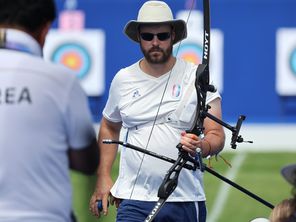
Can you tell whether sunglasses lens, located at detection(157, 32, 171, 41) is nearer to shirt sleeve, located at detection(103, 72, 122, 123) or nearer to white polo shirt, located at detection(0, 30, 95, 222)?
shirt sleeve, located at detection(103, 72, 122, 123)

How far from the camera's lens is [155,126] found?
6.09m

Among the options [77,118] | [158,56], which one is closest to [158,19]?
[158,56]

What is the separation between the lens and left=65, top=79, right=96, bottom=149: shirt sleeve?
3.97m

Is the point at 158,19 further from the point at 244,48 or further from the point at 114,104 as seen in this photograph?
the point at 244,48

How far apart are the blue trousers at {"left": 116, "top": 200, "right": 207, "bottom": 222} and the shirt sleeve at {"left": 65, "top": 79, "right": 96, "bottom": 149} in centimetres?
207

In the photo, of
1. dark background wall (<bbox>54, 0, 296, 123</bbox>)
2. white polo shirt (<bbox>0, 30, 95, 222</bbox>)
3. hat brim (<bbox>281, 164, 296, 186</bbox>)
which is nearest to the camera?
white polo shirt (<bbox>0, 30, 95, 222</bbox>)

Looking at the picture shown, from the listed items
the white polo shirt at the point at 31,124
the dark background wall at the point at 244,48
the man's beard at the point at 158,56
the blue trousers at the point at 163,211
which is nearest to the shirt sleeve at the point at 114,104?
the man's beard at the point at 158,56

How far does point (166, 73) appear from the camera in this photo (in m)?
6.19

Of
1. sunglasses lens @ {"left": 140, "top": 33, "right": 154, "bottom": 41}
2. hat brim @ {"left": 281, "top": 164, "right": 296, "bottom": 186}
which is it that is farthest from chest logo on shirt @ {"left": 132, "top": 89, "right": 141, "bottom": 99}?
hat brim @ {"left": 281, "top": 164, "right": 296, "bottom": 186}

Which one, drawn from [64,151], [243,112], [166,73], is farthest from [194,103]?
[243,112]

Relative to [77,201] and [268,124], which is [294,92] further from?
[77,201]

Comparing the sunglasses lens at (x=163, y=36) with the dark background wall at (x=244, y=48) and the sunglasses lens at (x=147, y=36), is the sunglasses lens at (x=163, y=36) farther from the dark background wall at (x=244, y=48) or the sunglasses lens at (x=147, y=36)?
the dark background wall at (x=244, y=48)

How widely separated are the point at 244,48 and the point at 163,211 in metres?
11.2

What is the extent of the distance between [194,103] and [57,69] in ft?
7.10
